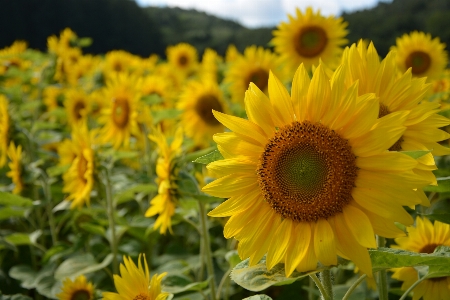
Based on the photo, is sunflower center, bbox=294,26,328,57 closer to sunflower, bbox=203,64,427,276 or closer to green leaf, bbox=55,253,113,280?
green leaf, bbox=55,253,113,280

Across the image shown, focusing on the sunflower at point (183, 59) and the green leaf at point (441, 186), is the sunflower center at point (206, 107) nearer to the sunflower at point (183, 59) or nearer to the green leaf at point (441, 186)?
the green leaf at point (441, 186)

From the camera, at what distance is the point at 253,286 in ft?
4.32

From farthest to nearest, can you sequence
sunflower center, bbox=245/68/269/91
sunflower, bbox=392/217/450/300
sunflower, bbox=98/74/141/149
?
1. sunflower center, bbox=245/68/269/91
2. sunflower, bbox=98/74/141/149
3. sunflower, bbox=392/217/450/300

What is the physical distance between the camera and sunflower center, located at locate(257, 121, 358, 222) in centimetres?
135

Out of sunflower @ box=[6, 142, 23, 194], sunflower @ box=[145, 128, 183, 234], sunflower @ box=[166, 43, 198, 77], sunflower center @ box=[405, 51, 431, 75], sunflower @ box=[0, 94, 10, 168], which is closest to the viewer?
sunflower @ box=[145, 128, 183, 234]

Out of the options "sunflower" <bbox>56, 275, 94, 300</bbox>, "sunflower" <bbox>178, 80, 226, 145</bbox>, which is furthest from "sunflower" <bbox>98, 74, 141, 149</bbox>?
"sunflower" <bbox>56, 275, 94, 300</bbox>

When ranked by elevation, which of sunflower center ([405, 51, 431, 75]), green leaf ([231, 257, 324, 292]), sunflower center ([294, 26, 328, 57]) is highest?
sunflower center ([294, 26, 328, 57])

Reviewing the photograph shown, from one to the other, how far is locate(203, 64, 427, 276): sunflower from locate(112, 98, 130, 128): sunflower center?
2.54 m

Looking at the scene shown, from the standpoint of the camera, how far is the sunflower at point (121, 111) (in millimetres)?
3841

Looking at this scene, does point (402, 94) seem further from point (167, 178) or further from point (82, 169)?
point (82, 169)

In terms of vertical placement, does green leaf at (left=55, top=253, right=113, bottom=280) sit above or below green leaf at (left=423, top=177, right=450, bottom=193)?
below

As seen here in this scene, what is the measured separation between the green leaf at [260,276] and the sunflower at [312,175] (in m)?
0.03

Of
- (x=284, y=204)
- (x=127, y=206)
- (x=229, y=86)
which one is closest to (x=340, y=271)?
(x=284, y=204)

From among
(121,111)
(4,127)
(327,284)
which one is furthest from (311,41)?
(327,284)
